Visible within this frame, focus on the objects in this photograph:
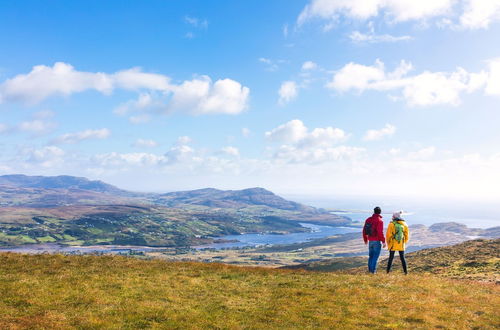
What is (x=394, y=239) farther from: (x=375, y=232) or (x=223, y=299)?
(x=223, y=299)

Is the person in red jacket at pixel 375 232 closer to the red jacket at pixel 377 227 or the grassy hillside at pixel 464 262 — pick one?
the red jacket at pixel 377 227

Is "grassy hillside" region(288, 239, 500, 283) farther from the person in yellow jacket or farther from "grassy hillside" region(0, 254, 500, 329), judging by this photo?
"grassy hillside" region(0, 254, 500, 329)

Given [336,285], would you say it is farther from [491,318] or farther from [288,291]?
[491,318]

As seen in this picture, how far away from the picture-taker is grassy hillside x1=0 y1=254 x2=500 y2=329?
1592cm

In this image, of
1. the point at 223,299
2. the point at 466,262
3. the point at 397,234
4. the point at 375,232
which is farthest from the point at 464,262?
the point at 223,299

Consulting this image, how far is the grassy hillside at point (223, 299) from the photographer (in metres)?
15.9

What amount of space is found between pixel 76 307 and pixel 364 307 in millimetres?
14881

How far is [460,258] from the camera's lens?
44938 millimetres

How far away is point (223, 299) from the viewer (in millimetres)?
20062

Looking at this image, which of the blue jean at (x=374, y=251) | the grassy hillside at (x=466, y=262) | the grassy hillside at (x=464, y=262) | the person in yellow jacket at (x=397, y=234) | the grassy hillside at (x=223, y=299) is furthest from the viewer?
the grassy hillside at (x=466, y=262)

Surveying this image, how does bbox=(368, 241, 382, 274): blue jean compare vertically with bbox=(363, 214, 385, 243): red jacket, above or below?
below

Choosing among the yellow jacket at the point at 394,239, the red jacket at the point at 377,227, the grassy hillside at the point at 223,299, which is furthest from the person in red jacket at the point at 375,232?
the grassy hillside at the point at 223,299

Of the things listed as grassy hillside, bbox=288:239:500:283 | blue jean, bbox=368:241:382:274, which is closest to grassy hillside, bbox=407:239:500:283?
grassy hillside, bbox=288:239:500:283

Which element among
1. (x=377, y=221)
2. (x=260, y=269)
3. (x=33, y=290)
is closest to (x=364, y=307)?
(x=377, y=221)
